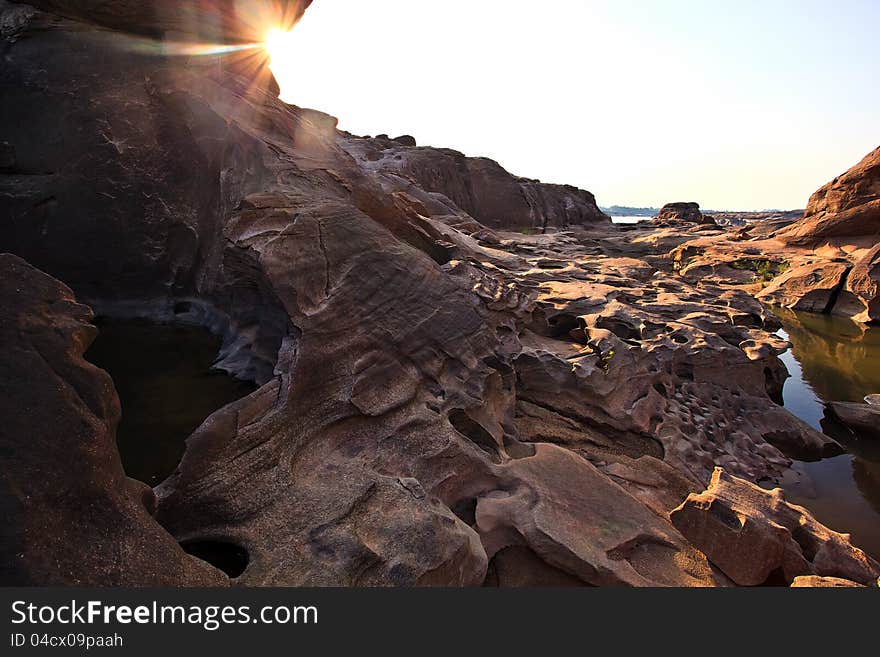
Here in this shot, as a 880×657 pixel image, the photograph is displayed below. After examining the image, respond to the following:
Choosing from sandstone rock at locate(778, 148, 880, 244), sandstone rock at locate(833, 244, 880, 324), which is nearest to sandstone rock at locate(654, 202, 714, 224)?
sandstone rock at locate(778, 148, 880, 244)

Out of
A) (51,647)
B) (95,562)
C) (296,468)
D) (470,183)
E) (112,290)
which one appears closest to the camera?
(51,647)

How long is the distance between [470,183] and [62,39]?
92.9ft

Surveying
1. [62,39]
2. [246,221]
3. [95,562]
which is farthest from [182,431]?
[62,39]

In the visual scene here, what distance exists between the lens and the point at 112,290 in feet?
33.2

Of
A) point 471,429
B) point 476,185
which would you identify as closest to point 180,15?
point 471,429

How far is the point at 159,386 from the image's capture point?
683 centimetres

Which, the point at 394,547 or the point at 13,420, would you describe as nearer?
the point at 13,420

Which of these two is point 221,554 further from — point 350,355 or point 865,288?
point 865,288

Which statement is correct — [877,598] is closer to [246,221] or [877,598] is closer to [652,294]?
[246,221]

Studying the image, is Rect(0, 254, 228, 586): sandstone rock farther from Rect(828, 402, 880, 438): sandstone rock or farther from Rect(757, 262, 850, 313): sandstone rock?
Rect(757, 262, 850, 313): sandstone rock

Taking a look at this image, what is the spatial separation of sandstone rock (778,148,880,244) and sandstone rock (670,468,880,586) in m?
24.6

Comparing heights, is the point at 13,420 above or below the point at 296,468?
above

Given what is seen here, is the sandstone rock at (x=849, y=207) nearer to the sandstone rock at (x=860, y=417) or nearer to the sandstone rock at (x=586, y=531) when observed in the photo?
the sandstone rock at (x=860, y=417)

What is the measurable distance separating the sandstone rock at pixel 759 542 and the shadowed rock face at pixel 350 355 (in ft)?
0.82
